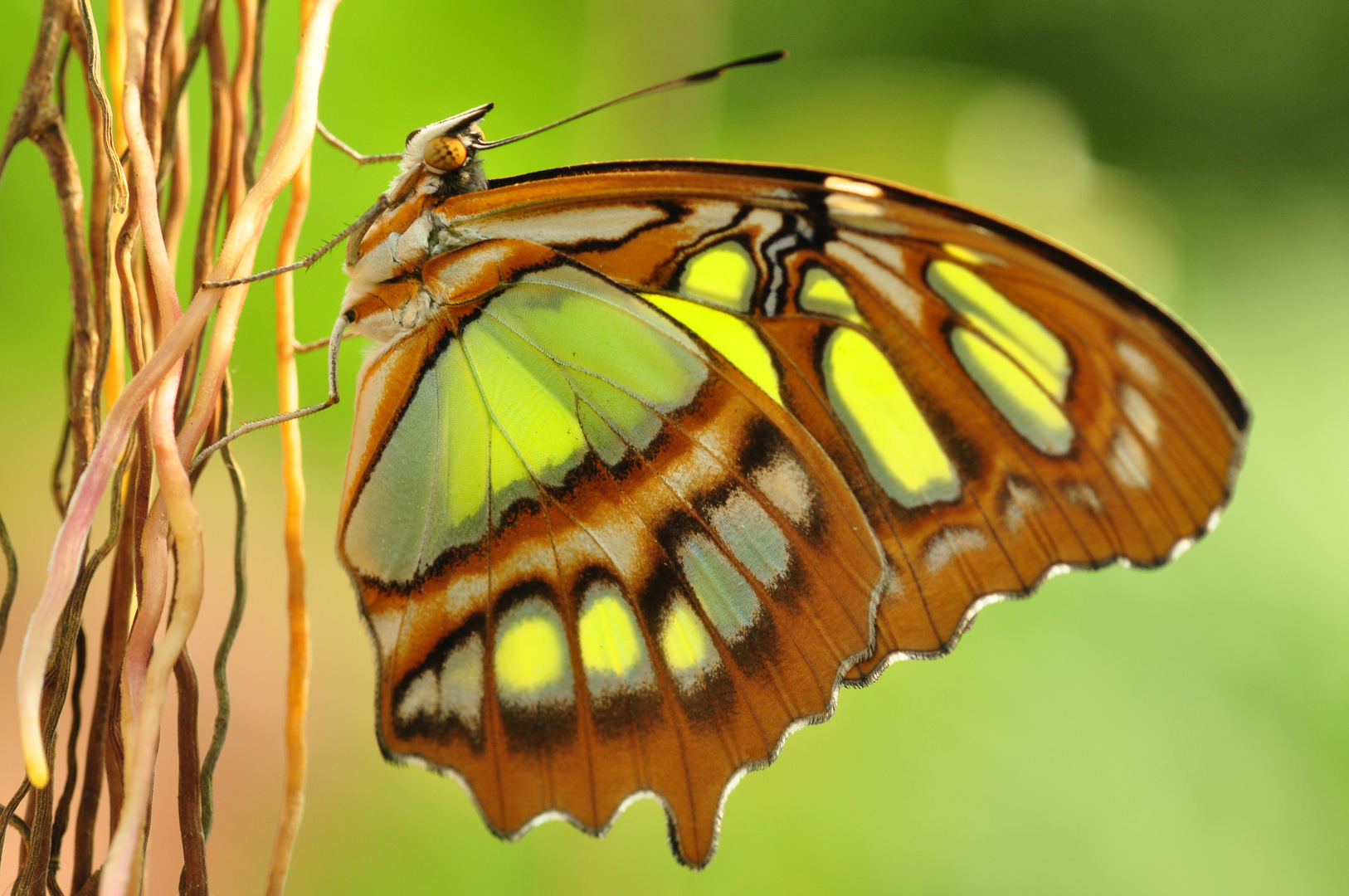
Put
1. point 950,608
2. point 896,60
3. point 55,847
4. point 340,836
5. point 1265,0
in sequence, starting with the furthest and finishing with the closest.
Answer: point 1265,0 < point 896,60 < point 340,836 < point 950,608 < point 55,847

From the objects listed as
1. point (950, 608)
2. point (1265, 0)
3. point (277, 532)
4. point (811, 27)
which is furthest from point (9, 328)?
point (1265, 0)

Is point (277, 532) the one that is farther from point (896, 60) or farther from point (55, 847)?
point (896, 60)

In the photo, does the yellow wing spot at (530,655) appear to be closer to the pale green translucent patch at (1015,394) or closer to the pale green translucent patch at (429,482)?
the pale green translucent patch at (429,482)

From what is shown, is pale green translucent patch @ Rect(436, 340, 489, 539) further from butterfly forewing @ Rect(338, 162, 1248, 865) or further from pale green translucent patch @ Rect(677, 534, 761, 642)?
pale green translucent patch @ Rect(677, 534, 761, 642)

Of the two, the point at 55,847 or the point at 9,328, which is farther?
the point at 9,328

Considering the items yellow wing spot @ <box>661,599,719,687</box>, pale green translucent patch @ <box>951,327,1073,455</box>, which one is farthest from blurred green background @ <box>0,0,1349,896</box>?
pale green translucent patch @ <box>951,327,1073,455</box>

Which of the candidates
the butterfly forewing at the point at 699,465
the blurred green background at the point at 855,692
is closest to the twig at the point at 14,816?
the butterfly forewing at the point at 699,465
